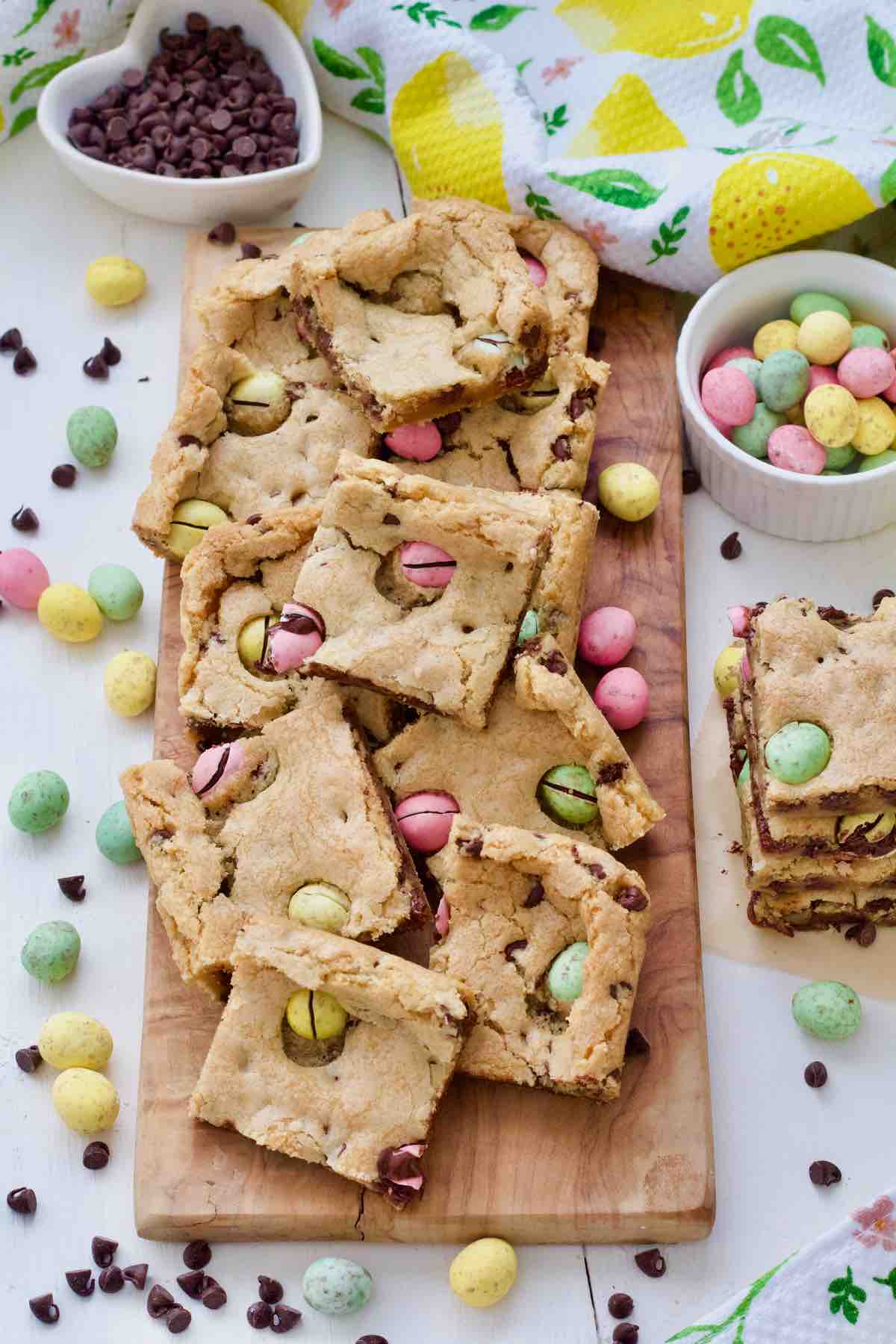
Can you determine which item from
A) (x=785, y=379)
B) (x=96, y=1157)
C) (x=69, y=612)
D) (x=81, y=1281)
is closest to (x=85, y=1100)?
(x=96, y=1157)

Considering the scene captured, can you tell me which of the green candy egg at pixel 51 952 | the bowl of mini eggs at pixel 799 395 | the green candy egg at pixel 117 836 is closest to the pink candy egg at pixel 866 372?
the bowl of mini eggs at pixel 799 395

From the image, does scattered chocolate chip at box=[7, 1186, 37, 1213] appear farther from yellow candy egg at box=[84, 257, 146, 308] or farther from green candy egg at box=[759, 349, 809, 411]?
green candy egg at box=[759, 349, 809, 411]

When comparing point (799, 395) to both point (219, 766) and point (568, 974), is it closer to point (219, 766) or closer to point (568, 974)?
point (568, 974)

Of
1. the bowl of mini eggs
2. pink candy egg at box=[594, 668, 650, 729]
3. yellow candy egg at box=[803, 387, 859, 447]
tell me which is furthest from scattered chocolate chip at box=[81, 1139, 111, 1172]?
yellow candy egg at box=[803, 387, 859, 447]

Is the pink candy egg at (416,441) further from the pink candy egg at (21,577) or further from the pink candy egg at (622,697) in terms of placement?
the pink candy egg at (21,577)

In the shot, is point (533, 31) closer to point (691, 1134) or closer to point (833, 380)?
point (833, 380)

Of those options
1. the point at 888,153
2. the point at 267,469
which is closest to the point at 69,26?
the point at 267,469
